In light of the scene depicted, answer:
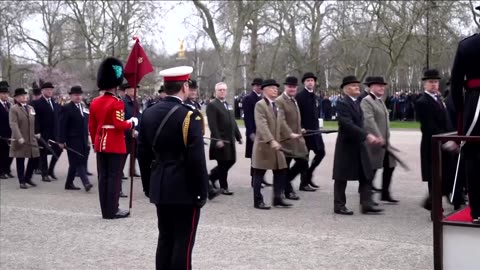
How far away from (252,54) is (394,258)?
1493 inches

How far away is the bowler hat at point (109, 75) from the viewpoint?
28.8 feet

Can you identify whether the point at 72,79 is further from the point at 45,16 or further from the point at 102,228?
the point at 102,228

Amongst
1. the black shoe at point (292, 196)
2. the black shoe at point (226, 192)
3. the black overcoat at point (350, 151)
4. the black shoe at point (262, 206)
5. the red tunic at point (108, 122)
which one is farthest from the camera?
the black shoe at point (226, 192)

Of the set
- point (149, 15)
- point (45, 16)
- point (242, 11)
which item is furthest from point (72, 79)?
point (242, 11)

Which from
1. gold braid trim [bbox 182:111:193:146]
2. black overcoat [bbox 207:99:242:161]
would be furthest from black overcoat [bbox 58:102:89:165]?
gold braid trim [bbox 182:111:193:146]

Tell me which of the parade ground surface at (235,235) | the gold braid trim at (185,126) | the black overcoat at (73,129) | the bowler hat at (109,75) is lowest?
the parade ground surface at (235,235)

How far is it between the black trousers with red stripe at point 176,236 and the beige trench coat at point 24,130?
25.8ft

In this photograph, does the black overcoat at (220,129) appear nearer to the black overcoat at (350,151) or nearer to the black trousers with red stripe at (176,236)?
the black overcoat at (350,151)

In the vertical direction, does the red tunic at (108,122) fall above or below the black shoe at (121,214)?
above

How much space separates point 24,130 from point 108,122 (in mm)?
4512

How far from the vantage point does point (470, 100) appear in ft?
17.0

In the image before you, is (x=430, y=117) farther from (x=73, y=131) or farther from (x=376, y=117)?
(x=73, y=131)

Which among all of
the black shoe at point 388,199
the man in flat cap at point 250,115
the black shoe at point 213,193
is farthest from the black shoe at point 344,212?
the man in flat cap at point 250,115

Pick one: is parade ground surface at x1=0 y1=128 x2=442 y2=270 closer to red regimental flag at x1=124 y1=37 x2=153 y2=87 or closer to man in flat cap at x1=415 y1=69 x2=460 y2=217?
man in flat cap at x1=415 y1=69 x2=460 y2=217
